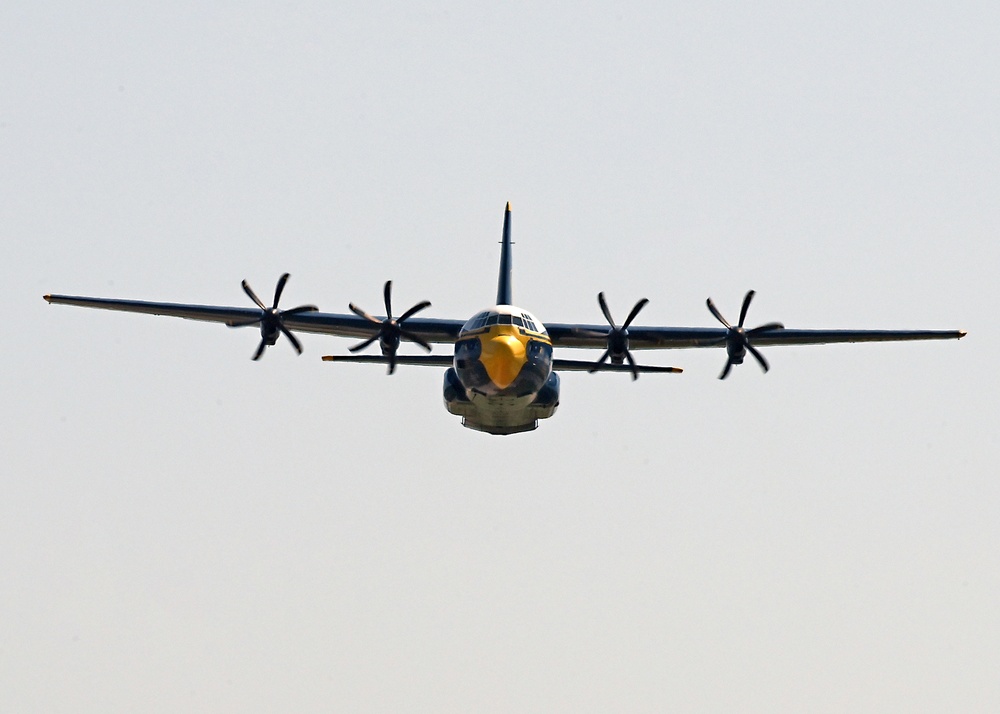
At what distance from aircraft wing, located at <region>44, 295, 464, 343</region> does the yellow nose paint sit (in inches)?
233

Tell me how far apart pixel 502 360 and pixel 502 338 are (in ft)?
1.91

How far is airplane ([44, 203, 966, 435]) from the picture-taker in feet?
107

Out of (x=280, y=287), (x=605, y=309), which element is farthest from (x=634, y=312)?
(x=280, y=287)

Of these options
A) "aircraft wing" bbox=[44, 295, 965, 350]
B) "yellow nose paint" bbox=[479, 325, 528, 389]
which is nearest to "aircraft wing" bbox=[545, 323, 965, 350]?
"aircraft wing" bbox=[44, 295, 965, 350]

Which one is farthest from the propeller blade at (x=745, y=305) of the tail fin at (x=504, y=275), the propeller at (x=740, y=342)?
the tail fin at (x=504, y=275)

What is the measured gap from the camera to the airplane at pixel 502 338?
32.7 meters

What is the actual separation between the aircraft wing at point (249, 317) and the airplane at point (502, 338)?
1.2 inches

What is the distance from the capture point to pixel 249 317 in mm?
39562

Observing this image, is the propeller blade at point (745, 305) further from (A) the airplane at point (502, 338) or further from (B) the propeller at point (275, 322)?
(B) the propeller at point (275, 322)

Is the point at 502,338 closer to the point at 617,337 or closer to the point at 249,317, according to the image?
the point at 617,337

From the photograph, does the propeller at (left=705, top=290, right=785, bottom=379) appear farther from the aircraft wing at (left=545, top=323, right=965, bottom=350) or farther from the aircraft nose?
the aircraft nose

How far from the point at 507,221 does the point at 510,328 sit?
1224 centimetres

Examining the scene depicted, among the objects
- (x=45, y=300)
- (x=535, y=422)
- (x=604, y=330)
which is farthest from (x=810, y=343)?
(x=45, y=300)

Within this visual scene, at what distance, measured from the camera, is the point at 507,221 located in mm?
44406
